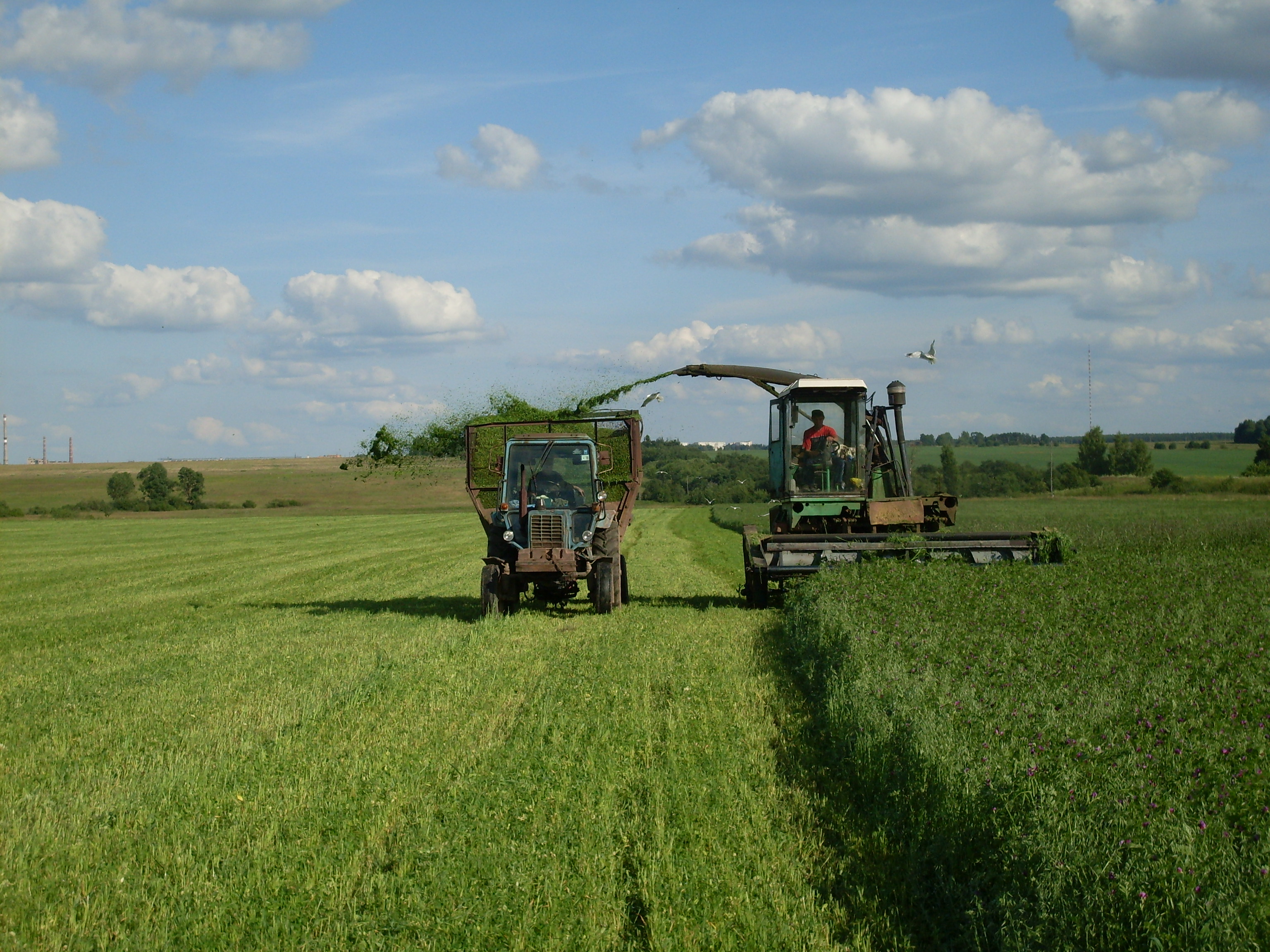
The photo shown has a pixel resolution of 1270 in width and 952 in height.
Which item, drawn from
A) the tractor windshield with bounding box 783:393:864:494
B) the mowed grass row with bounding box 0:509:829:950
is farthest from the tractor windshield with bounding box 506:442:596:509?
the tractor windshield with bounding box 783:393:864:494

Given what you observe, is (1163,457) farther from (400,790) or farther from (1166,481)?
(400,790)

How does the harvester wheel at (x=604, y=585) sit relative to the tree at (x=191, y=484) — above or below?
below

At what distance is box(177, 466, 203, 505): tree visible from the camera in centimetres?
7394

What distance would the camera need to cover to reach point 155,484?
241ft

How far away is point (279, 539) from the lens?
37656mm

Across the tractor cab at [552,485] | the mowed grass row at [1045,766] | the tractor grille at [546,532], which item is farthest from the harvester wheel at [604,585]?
the mowed grass row at [1045,766]

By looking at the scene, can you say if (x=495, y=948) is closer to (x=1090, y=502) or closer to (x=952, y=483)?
(x=1090, y=502)

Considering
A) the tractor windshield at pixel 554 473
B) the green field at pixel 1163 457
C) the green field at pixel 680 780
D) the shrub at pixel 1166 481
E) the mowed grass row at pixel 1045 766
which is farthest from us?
the green field at pixel 1163 457

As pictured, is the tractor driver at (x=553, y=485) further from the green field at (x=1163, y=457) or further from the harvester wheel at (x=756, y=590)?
the green field at (x=1163, y=457)

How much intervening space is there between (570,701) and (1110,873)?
555 cm

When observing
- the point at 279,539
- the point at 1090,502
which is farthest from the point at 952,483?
the point at 279,539

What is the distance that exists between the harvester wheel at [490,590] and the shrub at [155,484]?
63.8m

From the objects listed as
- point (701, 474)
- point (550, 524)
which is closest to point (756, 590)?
point (550, 524)

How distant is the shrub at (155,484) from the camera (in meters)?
72.6
